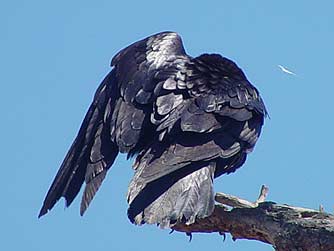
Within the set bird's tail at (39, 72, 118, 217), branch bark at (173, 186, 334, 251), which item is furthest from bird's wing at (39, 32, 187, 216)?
branch bark at (173, 186, 334, 251)

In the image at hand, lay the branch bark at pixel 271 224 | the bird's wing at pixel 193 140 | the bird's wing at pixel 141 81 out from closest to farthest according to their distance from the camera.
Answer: the branch bark at pixel 271 224
the bird's wing at pixel 193 140
the bird's wing at pixel 141 81

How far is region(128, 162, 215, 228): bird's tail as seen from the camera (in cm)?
550

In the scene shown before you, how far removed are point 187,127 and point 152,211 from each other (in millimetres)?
696

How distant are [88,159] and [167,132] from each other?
2.44ft

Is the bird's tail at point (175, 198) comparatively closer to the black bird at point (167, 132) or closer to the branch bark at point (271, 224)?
the black bird at point (167, 132)

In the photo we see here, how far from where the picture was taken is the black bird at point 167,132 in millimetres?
5707

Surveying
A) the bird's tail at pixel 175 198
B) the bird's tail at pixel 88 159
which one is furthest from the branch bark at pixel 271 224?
the bird's tail at pixel 88 159

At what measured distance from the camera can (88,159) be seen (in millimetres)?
6504

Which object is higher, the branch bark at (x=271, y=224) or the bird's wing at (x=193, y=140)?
the bird's wing at (x=193, y=140)

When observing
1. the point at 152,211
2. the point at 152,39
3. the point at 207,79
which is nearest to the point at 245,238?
the point at 152,211

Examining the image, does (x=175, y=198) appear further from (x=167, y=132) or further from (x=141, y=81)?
(x=141, y=81)

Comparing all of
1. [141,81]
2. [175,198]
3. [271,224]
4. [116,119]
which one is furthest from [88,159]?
[271,224]

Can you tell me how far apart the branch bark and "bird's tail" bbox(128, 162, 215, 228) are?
0.15 m

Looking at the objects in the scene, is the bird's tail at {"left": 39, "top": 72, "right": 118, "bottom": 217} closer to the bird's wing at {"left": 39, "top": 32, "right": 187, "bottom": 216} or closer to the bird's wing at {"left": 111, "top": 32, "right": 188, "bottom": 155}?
the bird's wing at {"left": 39, "top": 32, "right": 187, "bottom": 216}
